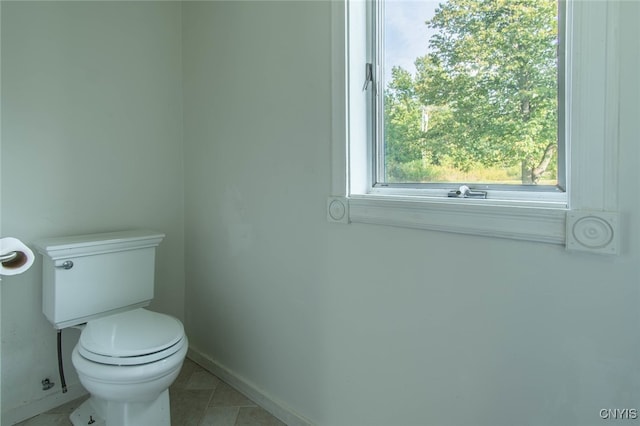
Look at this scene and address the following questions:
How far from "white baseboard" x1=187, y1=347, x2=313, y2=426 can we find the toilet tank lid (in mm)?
750

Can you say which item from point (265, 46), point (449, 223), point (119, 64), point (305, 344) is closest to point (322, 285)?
point (305, 344)

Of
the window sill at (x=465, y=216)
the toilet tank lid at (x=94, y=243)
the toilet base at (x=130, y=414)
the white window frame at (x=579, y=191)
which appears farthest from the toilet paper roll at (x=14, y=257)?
the white window frame at (x=579, y=191)

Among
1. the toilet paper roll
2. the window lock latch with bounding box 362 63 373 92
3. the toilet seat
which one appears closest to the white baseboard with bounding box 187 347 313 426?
the toilet seat

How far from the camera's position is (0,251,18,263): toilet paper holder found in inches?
46.5

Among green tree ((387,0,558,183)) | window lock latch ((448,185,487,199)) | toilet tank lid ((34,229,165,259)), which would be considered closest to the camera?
green tree ((387,0,558,183))

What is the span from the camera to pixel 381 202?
116 centimetres

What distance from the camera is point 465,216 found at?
3.24ft

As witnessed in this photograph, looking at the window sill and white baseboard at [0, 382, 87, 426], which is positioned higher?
the window sill

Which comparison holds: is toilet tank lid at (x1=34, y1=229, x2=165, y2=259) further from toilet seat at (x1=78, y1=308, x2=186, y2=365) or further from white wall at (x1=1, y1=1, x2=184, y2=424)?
toilet seat at (x1=78, y1=308, x2=186, y2=365)

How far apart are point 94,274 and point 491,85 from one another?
5.72ft

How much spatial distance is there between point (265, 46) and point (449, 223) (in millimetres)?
1128

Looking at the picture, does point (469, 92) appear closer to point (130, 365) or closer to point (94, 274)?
point (130, 365)

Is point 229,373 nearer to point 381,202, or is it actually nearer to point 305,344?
point 305,344

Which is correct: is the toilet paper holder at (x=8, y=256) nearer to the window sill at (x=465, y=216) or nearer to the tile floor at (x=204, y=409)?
the tile floor at (x=204, y=409)
